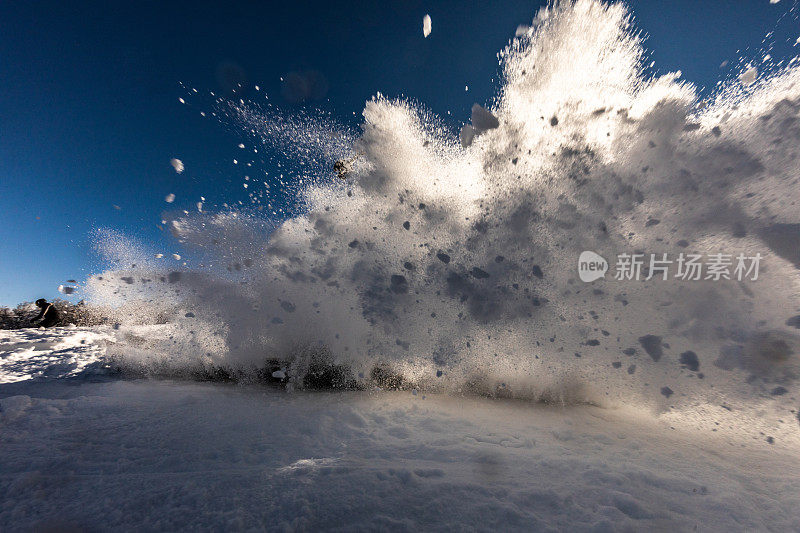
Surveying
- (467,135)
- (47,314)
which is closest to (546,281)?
(467,135)

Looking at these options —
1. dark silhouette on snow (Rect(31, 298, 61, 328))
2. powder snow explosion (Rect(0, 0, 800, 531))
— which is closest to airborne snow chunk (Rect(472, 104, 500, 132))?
powder snow explosion (Rect(0, 0, 800, 531))

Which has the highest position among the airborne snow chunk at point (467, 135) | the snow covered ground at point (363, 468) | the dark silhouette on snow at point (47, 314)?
the airborne snow chunk at point (467, 135)

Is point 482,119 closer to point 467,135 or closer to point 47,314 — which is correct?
point 467,135

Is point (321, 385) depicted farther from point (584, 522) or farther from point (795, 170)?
point (795, 170)

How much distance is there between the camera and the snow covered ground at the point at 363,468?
1487mm

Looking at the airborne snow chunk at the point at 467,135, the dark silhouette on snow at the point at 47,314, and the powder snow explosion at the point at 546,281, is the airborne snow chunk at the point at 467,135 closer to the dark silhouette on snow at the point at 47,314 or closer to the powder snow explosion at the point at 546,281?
the powder snow explosion at the point at 546,281

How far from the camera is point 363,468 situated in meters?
1.92

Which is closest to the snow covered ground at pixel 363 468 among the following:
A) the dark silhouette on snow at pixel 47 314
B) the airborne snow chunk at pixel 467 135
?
the airborne snow chunk at pixel 467 135

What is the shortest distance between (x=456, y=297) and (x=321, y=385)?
217cm

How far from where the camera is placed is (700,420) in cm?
309

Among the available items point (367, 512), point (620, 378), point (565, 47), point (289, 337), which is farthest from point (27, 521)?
A: point (565, 47)

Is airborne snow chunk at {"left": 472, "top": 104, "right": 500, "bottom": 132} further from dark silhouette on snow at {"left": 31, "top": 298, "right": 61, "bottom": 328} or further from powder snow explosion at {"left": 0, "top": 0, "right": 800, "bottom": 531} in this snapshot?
dark silhouette on snow at {"left": 31, "top": 298, "right": 61, "bottom": 328}

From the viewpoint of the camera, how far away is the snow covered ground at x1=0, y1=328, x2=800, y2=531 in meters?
1.49

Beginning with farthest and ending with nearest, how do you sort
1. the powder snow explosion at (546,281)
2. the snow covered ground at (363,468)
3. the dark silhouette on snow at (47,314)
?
the dark silhouette on snow at (47,314)
the powder snow explosion at (546,281)
the snow covered ground at (363,468)
